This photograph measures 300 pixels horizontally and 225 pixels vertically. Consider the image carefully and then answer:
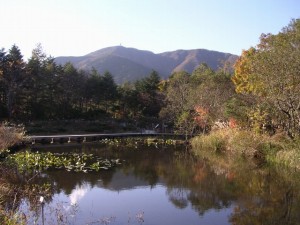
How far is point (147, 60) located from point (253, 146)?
460 ft

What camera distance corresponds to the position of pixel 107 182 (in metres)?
16.5

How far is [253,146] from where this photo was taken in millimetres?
22578

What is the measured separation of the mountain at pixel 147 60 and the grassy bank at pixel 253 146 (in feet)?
334

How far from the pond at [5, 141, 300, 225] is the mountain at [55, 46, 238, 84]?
10877 cm

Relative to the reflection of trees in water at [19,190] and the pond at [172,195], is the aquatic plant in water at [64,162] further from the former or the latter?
the reflection of trees in water at [19,190]

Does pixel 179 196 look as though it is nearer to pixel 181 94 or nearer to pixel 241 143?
pixel 241 143

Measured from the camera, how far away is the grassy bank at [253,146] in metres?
19.9

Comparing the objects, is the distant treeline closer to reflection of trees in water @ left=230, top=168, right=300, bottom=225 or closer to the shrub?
the shrub

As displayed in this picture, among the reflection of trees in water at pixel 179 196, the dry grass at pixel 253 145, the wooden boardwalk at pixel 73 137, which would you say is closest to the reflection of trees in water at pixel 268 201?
the reflection of trees in water at pixel 179 196

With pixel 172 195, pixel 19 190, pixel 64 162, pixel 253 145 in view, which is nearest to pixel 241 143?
pixel 253 145

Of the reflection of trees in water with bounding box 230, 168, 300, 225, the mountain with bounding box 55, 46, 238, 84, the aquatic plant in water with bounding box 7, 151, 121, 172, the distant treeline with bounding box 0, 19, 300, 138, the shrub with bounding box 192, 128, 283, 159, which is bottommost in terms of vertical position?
the reflection of trees in water with bounding box 230, 168, 300, 225

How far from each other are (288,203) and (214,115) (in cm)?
1851

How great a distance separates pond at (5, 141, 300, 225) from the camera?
38.2 ft

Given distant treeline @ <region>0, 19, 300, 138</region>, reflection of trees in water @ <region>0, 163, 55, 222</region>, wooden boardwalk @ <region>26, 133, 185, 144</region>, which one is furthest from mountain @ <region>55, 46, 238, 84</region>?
reflection of trees in water @ <region>0, 163, 55, 222</region>
